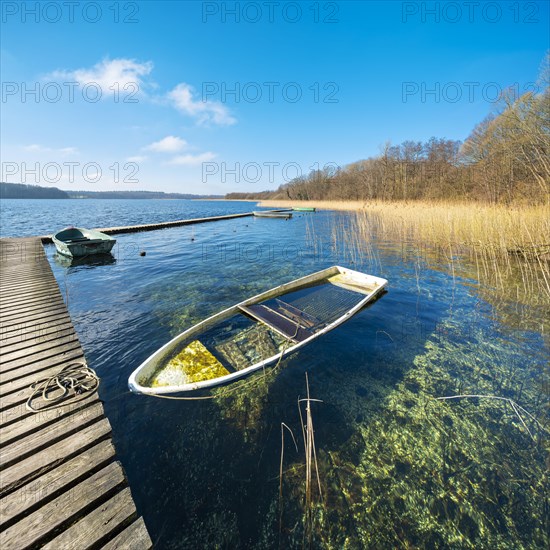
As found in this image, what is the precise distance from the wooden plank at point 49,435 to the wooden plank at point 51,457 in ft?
0.22

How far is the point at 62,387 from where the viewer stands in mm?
3602

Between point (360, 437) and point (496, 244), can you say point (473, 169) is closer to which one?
point (496, 244)

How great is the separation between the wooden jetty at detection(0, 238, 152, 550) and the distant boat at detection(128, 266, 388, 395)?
1.04 metres

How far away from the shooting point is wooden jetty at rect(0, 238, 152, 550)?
2062mm

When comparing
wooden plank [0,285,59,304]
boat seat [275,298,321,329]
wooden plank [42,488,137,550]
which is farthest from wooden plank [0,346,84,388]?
boat seat [275,298,321,329]

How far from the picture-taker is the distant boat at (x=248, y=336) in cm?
429

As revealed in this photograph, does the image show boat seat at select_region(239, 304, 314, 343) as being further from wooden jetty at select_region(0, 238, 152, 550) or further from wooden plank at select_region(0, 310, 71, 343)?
wooden plank at select_region(0, 310, 71, 343)

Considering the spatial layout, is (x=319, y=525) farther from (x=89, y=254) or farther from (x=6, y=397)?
(x=89, y=254)

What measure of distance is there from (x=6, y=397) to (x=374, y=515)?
533 centimetres

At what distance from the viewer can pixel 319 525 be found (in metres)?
2.59

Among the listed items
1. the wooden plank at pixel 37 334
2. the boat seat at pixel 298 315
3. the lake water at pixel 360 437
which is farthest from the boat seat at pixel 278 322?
the wooden plank at pixel 37 334

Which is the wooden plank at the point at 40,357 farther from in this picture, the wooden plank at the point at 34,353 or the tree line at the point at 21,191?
the tree line at the point at 21,191

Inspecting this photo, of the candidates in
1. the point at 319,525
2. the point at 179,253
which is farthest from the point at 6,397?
the point at 179,253

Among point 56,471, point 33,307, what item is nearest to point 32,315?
point 33,307
